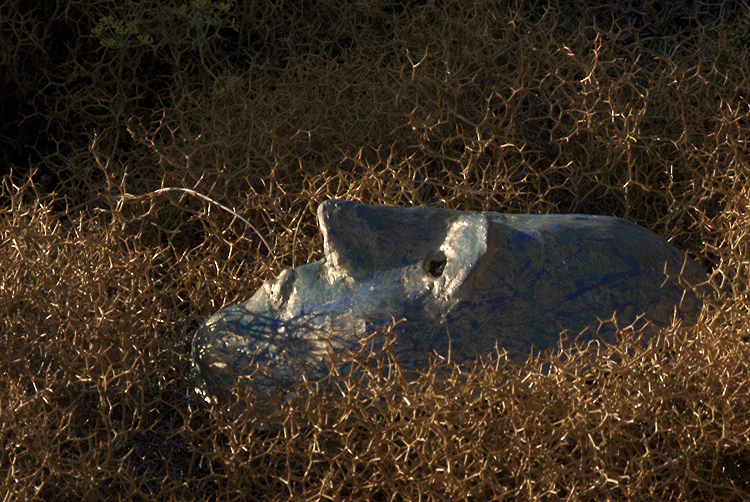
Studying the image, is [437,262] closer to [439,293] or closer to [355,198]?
[439,293]

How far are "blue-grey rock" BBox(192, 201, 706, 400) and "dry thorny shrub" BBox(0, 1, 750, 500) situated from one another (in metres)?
0.09

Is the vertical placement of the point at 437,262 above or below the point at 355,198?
above

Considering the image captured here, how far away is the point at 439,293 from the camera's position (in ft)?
6.98

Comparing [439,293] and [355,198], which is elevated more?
[439,293]

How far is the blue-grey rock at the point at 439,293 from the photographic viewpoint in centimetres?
210

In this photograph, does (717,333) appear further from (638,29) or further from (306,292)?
(638,29)

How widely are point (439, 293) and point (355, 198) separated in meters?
0.61

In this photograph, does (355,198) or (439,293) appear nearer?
(439,293)

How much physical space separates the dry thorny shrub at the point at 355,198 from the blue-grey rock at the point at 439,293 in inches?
3.4

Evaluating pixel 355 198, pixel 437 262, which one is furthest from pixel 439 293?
pixel 355 198

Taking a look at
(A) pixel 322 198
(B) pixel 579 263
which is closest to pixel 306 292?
(A) pixel 322 198

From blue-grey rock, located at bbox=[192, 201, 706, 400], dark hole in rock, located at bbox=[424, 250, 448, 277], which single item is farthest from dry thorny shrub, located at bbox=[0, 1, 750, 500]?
dark hole in rock, located at bbox=[424, 250, 448, 277]

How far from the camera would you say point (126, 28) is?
3418 millimetres

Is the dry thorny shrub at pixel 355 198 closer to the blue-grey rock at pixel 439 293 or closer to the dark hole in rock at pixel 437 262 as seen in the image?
the blue-grey rock at pixel 439 293
